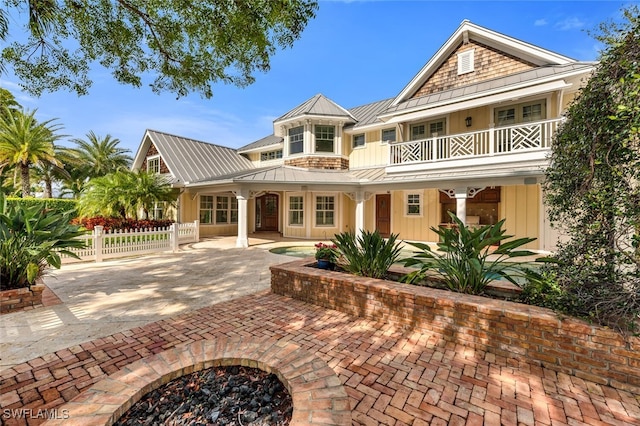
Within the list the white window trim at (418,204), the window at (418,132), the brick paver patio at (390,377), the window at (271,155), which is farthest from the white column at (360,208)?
the brick paver patio at (390,377)

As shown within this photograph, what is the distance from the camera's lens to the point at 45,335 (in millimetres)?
3477

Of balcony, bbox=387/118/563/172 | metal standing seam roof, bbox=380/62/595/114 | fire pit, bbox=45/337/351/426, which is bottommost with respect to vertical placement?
fire pit, bbox=45/337/351/426

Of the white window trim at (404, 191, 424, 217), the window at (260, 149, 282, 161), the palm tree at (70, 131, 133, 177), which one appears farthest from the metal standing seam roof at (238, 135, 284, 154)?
the palm tree at (70, 131, 133, 177)

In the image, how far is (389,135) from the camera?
41.3ft

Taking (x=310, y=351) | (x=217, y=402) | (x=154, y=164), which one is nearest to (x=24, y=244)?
(x=217, y=402)

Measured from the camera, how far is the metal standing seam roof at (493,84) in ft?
26.3

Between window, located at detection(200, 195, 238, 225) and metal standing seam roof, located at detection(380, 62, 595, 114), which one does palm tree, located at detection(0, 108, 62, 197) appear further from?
metal standing seam roof, located at detection(380, 62, 595, 114)

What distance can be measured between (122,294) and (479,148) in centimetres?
1118

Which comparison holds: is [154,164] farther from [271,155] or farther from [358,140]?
[358,140]

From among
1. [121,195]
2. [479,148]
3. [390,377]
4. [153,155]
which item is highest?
[153,155]

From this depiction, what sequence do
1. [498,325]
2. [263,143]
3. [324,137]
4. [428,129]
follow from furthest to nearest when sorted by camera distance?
[263,143] → [324,137] → [428,129] → [498,325]

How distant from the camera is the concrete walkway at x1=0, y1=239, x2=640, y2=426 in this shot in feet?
7.08

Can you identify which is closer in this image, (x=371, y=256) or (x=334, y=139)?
(x=371, y=256)

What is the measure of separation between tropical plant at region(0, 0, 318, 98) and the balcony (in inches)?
250
